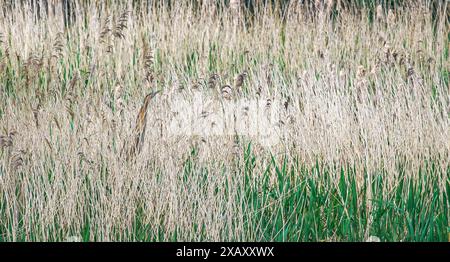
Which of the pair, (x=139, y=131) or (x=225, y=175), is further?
(x=139, y=131)

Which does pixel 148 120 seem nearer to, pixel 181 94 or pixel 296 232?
pixel 181 94

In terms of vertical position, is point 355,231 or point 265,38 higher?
point 265,38

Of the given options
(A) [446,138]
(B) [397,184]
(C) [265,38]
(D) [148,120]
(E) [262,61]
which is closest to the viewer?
(B) [397,184]

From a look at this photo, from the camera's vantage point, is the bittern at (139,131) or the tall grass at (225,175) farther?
the bittern at (139,131)

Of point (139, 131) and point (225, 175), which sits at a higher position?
point (139, 131)

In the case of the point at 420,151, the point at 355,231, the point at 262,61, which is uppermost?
the point at 262,61

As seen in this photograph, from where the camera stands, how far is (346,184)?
3578 millimetres

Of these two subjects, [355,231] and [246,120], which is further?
[246,120]

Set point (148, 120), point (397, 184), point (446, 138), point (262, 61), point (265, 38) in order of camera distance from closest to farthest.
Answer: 1. point (397, 184)
2. point (446, 138)
3. point (148, 120)
4. point (262, 61)
5. point (265, 38)

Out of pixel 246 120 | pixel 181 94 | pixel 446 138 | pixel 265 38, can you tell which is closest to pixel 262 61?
pixel 265 38

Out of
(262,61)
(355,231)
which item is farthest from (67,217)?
(262,61)

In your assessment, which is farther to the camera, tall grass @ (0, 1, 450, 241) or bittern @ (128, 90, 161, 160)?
bittern @ (128, 90, 161, 160)

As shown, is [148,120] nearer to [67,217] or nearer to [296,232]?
[67,217]
